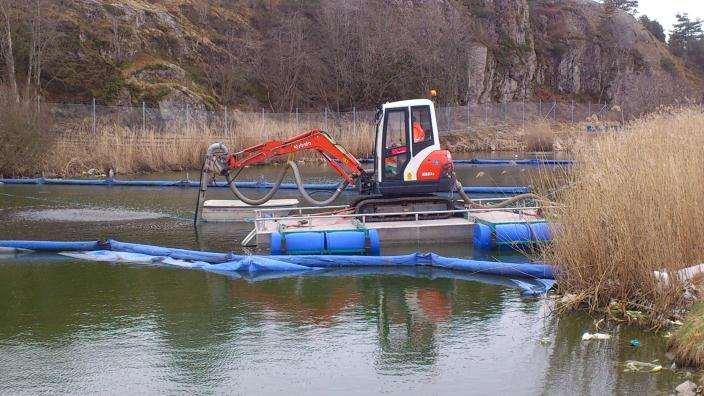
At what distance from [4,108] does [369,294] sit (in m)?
19.0

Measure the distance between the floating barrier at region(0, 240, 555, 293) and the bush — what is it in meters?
13.5

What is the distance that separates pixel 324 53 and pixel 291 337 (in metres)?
45.4

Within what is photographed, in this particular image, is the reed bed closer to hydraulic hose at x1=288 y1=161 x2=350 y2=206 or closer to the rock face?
hydraulic hose at x1=288 y1=161 x2=350 y2=206

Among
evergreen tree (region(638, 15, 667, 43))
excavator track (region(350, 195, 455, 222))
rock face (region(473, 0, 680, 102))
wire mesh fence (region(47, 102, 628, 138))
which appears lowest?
excavator track (region(350, 195, 455, 222))

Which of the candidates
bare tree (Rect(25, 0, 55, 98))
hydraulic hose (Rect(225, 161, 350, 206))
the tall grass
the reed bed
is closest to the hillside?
bare tree (Rect(25, 0, 55, 98))

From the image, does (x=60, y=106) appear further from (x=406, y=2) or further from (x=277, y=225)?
(x=406, y=2)

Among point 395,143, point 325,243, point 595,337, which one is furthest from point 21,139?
point 595,337

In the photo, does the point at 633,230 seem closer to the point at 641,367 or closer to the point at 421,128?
the point at 641,367

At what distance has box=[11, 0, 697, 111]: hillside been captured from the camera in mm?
40938

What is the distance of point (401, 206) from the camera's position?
14633 millimetres

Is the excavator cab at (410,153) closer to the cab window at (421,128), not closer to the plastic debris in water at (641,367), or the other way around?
the cab window at (421,128)

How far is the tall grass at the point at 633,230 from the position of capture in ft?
26.6

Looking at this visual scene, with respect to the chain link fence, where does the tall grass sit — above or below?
below

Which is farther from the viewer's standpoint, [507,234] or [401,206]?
[401,206]
